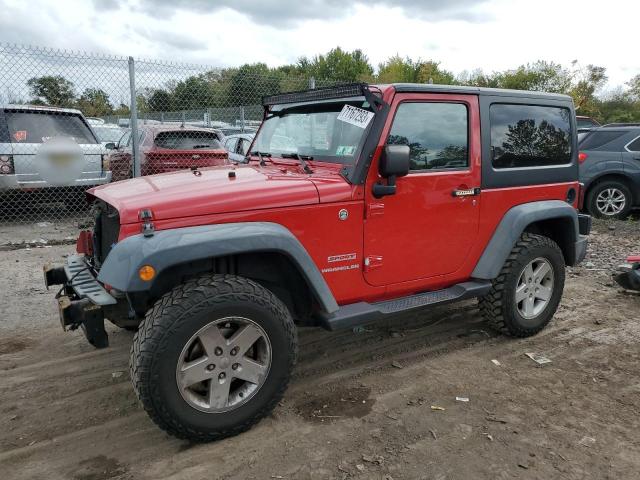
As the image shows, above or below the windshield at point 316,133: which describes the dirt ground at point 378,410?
below

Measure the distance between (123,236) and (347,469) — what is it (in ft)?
5.54

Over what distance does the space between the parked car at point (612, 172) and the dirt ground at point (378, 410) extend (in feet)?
16.7

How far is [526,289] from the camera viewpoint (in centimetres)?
416

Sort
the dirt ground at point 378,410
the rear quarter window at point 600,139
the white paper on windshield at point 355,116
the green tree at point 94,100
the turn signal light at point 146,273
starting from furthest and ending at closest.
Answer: the rear quarter window at point 600,139
the green tree at point 94,100
the white paper on windshield at point 355,116
the dirt ground at point 378,410
the turn signal light at point 146,273

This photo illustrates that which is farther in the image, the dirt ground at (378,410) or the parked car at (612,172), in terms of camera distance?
the parked car at (612,172)

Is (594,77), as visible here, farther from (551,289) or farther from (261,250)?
(261,250)

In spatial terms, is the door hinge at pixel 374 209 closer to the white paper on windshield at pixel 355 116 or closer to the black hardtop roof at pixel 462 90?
the white paper on windshield at pixel 355 116

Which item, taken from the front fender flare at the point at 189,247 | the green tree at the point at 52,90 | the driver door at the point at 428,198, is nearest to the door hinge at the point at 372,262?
the driver door at the point at 428,198

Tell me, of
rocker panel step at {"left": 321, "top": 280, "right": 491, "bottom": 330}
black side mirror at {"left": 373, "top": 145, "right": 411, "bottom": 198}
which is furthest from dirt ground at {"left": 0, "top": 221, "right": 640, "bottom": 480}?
black side mirror at {"left": 373, "top": 145, "right": 411, "bottom": 198}

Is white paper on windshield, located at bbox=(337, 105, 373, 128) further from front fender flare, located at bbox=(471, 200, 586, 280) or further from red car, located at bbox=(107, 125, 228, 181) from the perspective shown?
red car, located at bbox=(107, 125, 228, 181)

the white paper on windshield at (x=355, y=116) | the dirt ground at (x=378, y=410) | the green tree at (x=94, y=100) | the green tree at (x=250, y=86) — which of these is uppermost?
the green tree at (x=250, y=86)

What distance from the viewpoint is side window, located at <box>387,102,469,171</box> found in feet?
11.2

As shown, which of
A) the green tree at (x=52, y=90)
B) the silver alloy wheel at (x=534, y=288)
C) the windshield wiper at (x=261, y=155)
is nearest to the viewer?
the windshield wiper at (x=261, y=155)

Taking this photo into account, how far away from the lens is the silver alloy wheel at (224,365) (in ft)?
8.86
